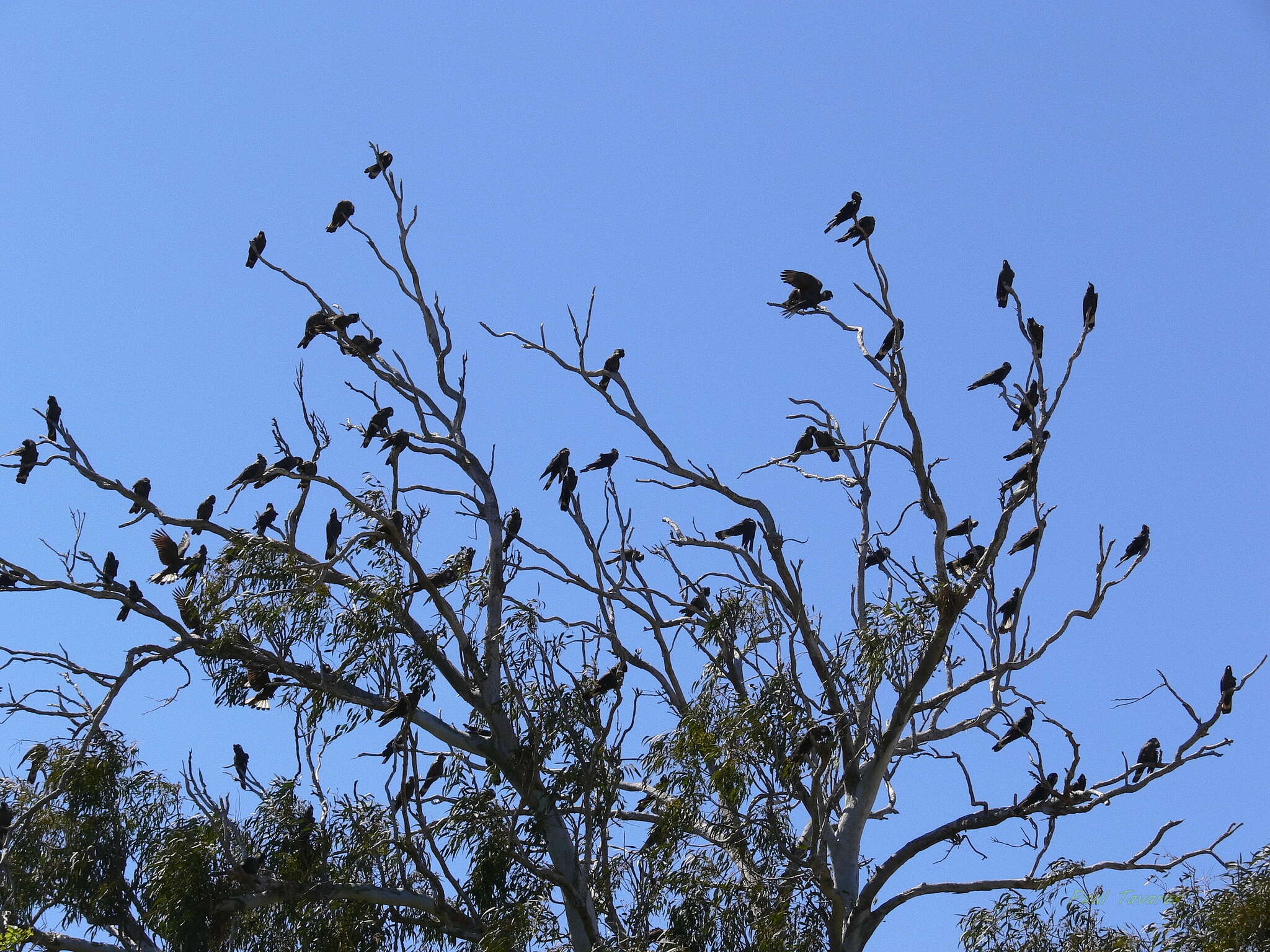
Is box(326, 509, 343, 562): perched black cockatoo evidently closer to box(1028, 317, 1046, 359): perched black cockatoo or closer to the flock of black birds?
the flock of black birds

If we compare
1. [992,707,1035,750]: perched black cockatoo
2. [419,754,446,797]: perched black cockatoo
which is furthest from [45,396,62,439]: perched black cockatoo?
[992,707,1035,750]: perched black cockatoo

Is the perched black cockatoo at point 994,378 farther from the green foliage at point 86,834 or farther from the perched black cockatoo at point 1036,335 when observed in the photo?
the green foliage at point 86,834

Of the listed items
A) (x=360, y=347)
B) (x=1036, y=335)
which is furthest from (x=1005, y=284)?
(x=360, y=347)

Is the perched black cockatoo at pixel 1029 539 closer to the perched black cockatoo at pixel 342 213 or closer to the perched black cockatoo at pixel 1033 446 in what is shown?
the perched black cockatoo at pixel 1033 446

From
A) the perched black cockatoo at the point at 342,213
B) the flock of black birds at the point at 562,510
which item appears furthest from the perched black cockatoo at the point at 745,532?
the perched black cockatoo at the point at 342,213

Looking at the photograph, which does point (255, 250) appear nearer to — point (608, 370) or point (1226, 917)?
point (608, 370)

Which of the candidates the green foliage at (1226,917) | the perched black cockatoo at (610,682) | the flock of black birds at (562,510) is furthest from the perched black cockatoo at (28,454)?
the green foliage at (1226,917)

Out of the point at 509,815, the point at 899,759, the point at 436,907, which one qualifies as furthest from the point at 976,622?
the point at 436,907

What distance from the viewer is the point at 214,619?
32.4 feet

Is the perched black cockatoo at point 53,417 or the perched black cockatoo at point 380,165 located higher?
the perched black cockatoo at point 380,165

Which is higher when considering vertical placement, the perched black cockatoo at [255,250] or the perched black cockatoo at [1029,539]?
the perched black cockatoo at [255,250]

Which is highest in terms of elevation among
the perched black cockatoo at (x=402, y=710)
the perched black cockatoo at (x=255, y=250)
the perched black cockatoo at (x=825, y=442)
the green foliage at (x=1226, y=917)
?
the perched black cockatoo at (x=255, y=250)

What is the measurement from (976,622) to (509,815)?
3380mm

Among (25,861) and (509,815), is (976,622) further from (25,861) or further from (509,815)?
(25,861)
